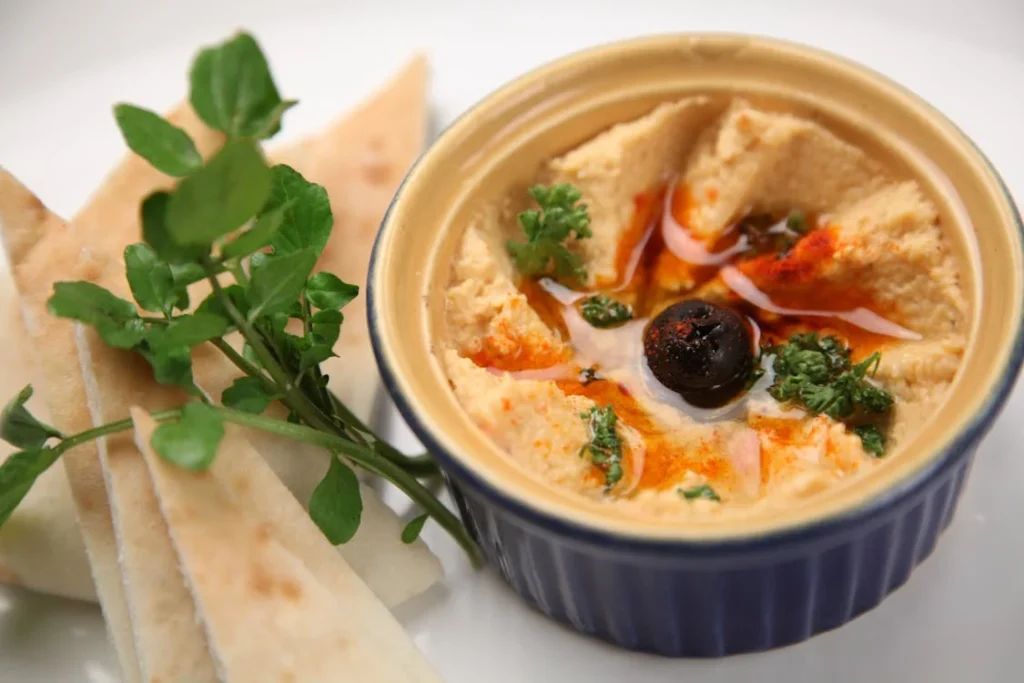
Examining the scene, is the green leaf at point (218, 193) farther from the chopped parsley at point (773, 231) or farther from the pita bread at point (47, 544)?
the chopped parsley at point (773, 231)

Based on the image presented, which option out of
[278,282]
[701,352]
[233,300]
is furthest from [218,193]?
[701,352]

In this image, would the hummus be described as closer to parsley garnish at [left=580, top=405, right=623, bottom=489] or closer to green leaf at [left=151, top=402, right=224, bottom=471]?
parsley garnish at [left=580, top=405, right=623, bottom=489]

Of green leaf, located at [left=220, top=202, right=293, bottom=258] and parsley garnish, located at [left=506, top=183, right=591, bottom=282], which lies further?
parsley garnish, located at [left=506, top=183, right=591, bottom=282]

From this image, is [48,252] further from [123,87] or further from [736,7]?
[736,7]

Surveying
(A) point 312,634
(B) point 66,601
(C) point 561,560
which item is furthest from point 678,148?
(B) point 66,601

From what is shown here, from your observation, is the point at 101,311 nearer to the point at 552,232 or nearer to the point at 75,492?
the point at 75,492

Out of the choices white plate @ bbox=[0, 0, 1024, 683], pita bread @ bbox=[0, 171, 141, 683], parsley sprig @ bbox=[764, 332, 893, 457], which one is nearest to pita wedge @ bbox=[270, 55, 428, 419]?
white plate @ bbox=[0, 0, 1024, 683]

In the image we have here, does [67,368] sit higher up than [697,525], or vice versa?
[697,525]
